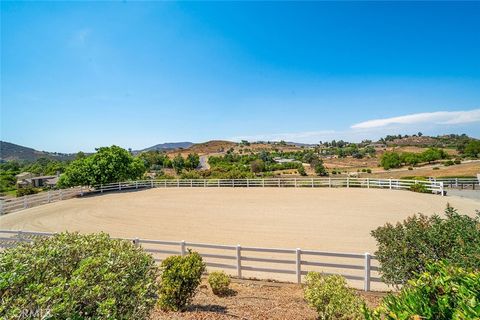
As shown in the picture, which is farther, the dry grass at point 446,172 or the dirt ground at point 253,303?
the dry grass at point 446,172

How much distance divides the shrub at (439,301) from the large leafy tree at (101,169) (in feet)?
103

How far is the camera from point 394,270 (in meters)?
5.46

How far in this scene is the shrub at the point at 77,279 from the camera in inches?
102

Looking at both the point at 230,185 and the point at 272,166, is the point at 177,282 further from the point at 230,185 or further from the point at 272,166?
the point at 272,166

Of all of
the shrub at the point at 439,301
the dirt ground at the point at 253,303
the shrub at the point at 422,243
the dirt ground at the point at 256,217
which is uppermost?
the shrub at the point at 439,301

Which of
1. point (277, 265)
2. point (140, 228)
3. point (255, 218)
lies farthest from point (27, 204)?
point (277, 265)

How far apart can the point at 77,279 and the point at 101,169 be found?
99.7ft

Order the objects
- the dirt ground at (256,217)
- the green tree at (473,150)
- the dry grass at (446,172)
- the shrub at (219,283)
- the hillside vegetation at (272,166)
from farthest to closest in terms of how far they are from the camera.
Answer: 1. the green tree at (473,150)
2. the dry grass at (446,172)
3. the hillside vegetation at (272,166)
4. the dirt ground at (256,217)
5. the shrub at (219,283)

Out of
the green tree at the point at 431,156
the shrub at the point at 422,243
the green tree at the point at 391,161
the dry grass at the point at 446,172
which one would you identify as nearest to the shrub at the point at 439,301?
the shrub at the point at 422,243

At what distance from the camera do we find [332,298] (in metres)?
4.88

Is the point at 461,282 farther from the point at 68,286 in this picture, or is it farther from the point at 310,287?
the point at 68,286

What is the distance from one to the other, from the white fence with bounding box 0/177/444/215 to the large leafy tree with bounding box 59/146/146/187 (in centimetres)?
88

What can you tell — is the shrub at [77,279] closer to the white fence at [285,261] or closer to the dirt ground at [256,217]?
the white fence at [285,261]

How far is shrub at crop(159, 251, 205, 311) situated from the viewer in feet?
18.4
